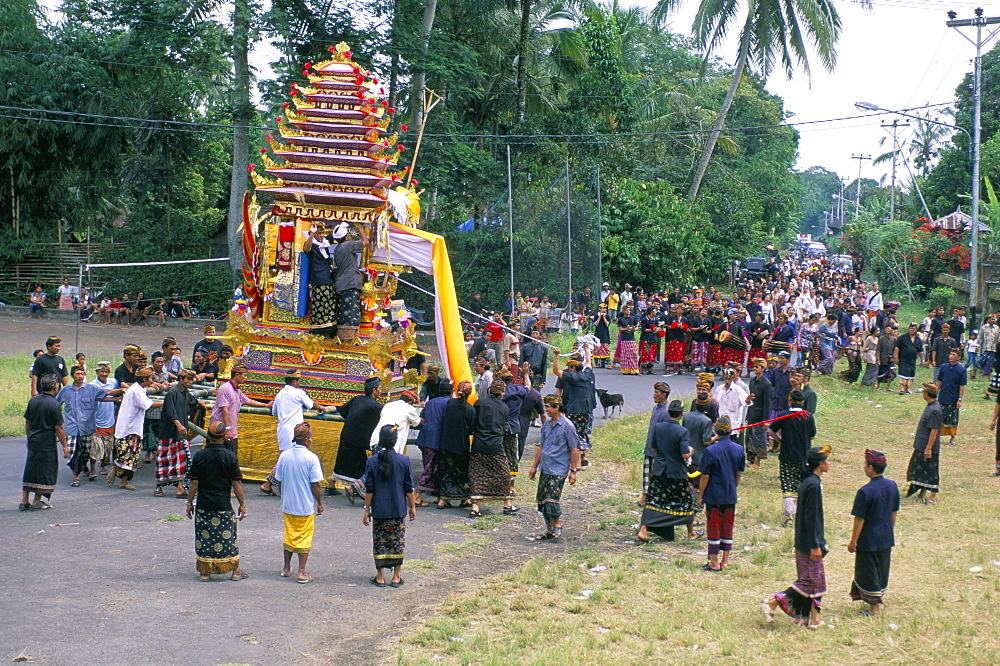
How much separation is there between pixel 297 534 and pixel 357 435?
271 cm

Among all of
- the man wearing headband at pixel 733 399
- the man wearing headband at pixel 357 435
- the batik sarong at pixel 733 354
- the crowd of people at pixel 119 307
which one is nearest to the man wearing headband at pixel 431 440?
the man wearing headband at pixel 357 435

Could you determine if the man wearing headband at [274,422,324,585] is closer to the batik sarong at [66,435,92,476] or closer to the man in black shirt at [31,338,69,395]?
the batik sarong at [66,435,92,476]

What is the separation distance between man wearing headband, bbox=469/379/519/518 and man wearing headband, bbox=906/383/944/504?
494 centimetres

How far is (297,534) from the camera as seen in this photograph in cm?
905

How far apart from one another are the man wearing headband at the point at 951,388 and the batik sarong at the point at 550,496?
7931mm

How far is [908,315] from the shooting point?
36.3 metres

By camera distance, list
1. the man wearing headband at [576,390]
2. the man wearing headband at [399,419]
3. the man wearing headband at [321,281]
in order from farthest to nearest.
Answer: the man wearing headband at [576,390]
the man wearing headband at [321,281]
the man wearing headband at [399,419]

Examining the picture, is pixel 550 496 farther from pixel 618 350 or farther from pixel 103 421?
pixel 618 350

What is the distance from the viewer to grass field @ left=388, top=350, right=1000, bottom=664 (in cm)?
768

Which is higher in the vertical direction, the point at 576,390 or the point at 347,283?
the point at 347,283

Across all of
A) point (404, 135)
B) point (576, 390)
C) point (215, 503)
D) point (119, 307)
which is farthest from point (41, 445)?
point (119, 307)

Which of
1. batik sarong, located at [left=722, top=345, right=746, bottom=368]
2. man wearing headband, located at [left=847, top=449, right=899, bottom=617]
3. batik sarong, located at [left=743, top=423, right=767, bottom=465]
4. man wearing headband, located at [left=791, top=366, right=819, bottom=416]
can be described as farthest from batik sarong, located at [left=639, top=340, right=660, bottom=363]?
man wearing headband, located at [left=847, top=449, right=899, bottom=617]

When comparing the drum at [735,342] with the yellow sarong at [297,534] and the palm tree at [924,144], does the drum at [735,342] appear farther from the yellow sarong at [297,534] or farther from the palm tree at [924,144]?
the palm tree at [924,144]

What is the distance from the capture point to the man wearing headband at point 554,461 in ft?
35.1
